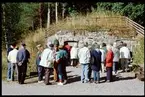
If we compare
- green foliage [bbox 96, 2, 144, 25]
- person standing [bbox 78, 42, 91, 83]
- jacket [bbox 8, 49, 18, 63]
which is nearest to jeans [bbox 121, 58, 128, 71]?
person standing [bbox 78, 42, 91, 83]

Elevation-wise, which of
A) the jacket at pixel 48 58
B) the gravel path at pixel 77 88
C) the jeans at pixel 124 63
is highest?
the jacket at pixel 48 58

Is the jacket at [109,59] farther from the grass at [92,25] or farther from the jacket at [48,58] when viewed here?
the grass at [92,25]

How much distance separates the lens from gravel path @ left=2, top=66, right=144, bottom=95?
15.0 m

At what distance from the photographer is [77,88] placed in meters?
15.9

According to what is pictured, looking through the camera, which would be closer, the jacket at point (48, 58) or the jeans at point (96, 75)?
the jacket at point (48, 58)

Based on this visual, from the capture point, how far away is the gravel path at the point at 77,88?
49.3ft

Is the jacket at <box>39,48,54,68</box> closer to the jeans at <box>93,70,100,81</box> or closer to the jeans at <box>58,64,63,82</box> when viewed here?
the jeans at <box>58,64,63,82</box>

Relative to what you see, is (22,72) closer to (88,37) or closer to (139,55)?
Result: (139,55)

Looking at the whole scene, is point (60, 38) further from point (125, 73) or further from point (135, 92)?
point (135, 92)

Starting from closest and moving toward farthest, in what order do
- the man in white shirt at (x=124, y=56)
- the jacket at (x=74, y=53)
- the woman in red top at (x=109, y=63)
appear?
the woman in red top at (x=109, y=63) < the man in white shirt at (x=124, y=56) < the jacket at (x=74, y=53)

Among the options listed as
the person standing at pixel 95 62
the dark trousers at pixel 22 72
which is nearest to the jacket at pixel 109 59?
the person standing at pixel 95 62

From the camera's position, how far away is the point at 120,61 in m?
20.5

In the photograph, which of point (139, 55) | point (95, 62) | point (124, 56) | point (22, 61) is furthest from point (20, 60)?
point (139, 55)

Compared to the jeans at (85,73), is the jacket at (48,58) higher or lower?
higher
